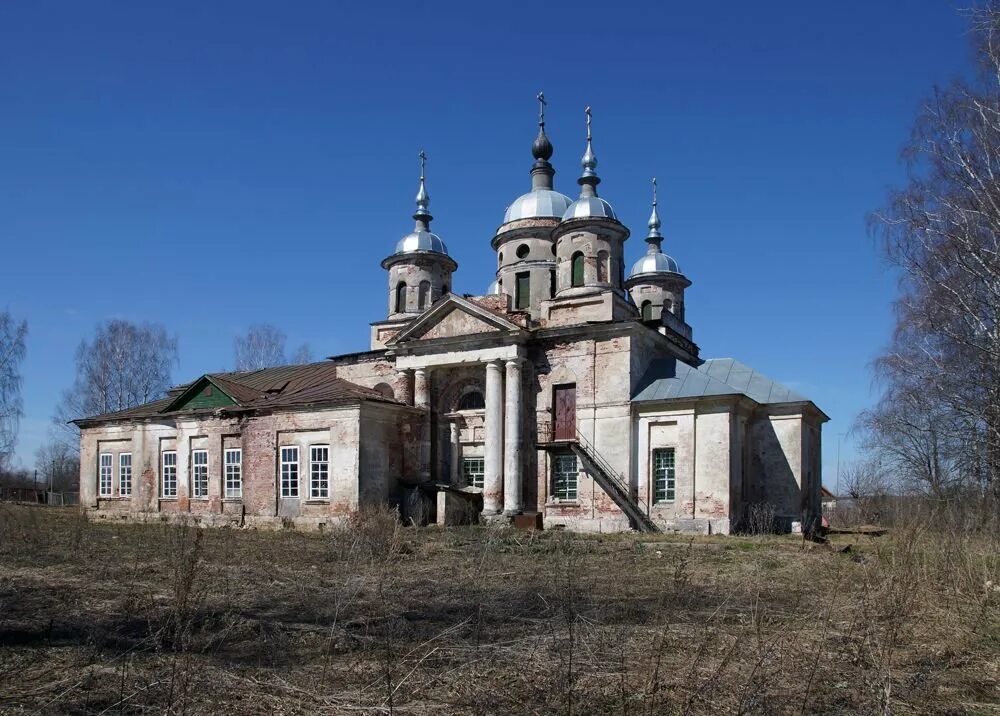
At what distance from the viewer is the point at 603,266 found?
27.3 m

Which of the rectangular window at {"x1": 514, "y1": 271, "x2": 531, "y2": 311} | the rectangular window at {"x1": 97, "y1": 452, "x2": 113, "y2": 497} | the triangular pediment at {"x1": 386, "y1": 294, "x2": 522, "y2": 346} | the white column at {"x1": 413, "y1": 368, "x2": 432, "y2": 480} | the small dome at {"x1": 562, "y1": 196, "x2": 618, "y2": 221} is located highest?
the small dome at {"x1": 562, "y1": 196, "x2": 618, "y2": 221}

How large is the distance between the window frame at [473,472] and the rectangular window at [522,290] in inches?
259

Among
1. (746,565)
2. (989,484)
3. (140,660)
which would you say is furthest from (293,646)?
(989,484)

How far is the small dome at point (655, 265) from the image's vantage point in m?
39.2

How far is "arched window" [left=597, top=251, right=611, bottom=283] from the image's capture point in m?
27.2

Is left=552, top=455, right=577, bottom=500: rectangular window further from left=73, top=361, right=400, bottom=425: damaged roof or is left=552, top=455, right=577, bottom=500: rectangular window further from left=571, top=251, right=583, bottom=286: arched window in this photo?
left=571, top=251, right=583, bottom=286: arched window

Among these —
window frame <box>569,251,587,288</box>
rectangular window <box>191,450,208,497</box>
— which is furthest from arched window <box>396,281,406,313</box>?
rectangular window <box>191,450,208,497</box>

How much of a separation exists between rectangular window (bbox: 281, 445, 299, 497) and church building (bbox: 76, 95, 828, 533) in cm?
6

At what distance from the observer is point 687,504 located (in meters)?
23.5

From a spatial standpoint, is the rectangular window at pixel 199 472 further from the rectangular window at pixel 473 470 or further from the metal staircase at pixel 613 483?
the metal staircase at pixel 613 483

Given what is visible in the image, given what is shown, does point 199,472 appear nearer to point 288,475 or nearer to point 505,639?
point 288,475

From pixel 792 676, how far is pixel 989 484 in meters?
14.3

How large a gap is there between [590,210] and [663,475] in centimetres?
931

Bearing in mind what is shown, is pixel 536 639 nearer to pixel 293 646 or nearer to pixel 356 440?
pixel 293 646
